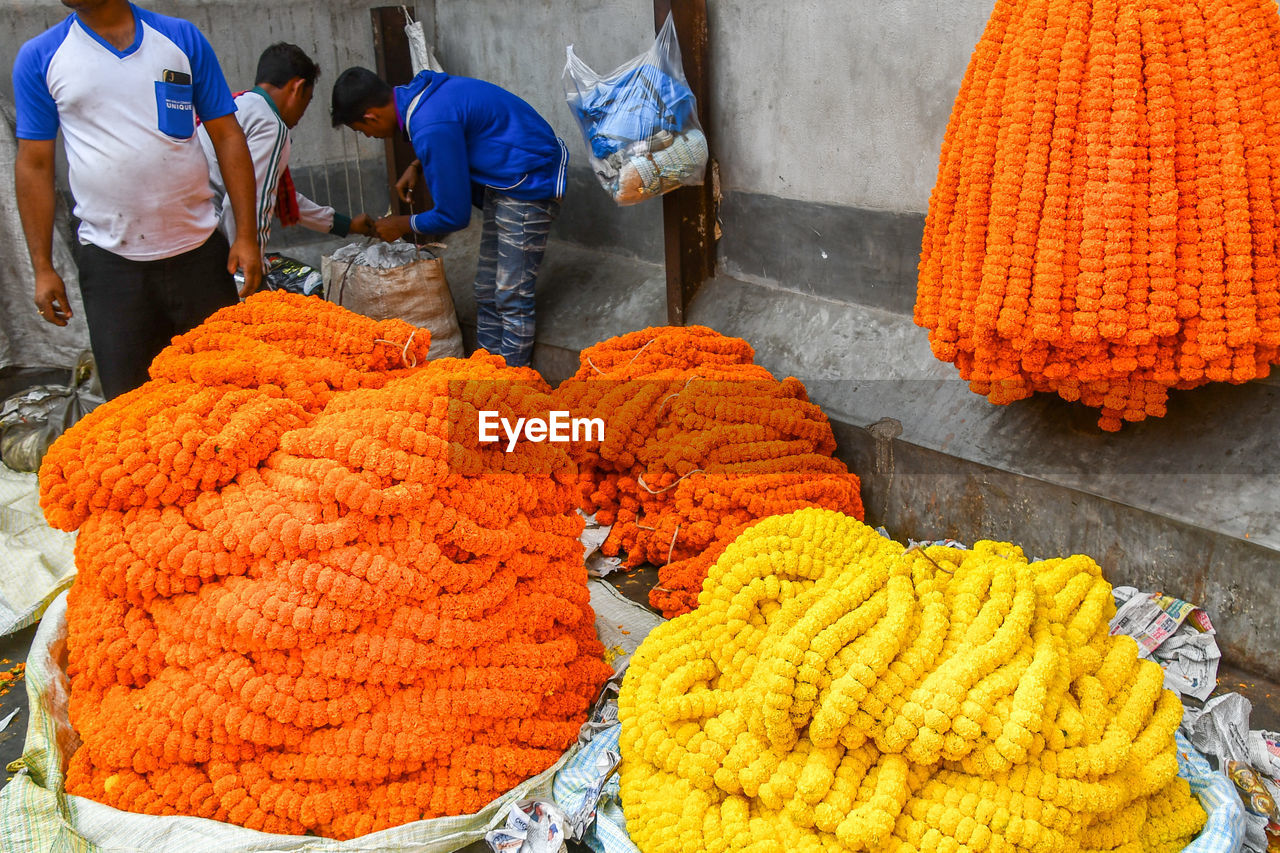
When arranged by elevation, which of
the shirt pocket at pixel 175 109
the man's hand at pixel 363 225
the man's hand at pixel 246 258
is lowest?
the man's hand at pixel 363 225

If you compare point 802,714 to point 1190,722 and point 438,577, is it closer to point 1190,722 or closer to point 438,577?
point 438,577

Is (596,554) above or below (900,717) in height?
below

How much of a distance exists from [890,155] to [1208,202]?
1.25m

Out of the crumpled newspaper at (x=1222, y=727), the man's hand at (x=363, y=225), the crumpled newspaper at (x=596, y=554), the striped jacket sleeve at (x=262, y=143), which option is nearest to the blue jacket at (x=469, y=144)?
the man's hand at (x=363, y=225)

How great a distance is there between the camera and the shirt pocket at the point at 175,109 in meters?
3.12

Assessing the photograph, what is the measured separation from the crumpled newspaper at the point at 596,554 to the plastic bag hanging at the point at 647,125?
4.17 ft

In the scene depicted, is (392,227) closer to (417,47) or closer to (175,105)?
(417,47)

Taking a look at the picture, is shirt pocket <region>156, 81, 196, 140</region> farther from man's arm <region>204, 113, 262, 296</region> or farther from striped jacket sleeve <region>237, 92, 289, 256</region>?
striped jacket sleeve <region>237, 92, 289, 256</region>

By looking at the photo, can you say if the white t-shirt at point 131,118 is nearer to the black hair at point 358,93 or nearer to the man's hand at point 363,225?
the black hair at point 358,93

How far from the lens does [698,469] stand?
306cm

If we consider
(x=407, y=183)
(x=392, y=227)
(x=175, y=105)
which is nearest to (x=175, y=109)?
(x=175, y=105)

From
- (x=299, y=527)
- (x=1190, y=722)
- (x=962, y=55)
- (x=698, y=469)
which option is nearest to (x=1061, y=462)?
(x=1190, y=722)

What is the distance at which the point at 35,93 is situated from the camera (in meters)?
3.04

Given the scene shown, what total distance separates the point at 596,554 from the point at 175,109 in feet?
6.43
